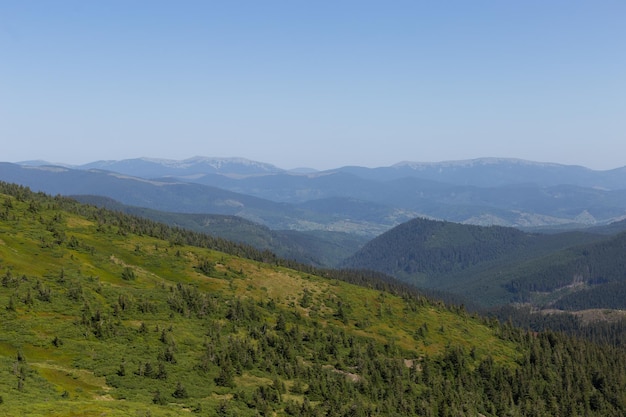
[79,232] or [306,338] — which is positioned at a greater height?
[79,232]

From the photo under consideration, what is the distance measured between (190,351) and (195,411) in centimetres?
2379

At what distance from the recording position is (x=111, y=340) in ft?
253

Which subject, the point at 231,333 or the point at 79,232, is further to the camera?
the point at 79,232

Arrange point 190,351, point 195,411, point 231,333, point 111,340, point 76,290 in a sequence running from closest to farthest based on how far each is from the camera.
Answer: point 195,411 < point 111,340 < point 190,351 < point 76,290 < point 231,333

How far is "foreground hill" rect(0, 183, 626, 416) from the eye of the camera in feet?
214

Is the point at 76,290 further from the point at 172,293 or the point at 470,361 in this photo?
the point at 470,361

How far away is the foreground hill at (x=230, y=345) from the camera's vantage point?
214 feet

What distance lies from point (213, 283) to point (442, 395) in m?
76.6

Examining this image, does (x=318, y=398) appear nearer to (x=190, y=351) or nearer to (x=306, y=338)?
(x=190, y=351)

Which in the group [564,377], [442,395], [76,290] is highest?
[76,290]

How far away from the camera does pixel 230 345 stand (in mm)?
89375

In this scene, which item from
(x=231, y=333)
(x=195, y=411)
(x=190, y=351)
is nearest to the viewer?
(x=195, y=411)

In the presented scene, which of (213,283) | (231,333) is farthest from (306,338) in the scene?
(213,283)

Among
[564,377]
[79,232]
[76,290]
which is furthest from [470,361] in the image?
[79,232]
